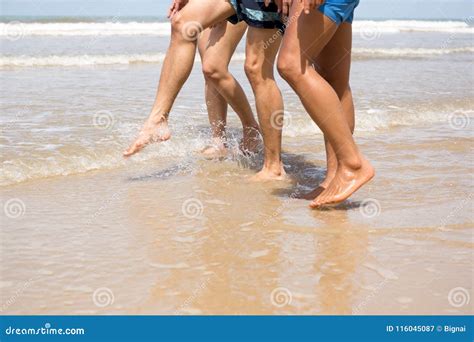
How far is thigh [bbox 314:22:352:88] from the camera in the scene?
3.83 meters

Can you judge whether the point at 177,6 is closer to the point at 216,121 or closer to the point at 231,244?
the point at 216,121

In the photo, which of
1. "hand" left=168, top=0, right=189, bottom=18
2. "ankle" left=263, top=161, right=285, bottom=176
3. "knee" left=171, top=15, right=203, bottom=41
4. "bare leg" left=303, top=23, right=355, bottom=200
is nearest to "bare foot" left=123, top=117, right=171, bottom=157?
"knee" left=171, top=15, right=203, bottom=41

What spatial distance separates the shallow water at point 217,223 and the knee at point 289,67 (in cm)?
72

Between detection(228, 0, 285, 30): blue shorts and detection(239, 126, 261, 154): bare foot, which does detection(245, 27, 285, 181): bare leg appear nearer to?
detection(228, 0, 285, 30): blue shorts

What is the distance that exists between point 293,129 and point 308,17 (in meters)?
2.74

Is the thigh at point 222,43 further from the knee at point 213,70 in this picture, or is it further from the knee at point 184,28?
the knee at point 184,28

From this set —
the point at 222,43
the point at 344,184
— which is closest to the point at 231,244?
the point at 344,184

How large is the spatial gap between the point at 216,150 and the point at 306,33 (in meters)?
1.88

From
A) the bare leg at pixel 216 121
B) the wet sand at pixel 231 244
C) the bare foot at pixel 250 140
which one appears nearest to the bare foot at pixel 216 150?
the bare leg at pixel 216 121

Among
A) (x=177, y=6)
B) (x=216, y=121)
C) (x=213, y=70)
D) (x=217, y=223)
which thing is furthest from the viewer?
(x=216, y=121)

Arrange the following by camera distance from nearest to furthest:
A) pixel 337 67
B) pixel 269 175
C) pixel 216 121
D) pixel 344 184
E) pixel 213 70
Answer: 1. pixel 344 184
2. pixel 337 67
3. pixel 269 175
4. pixel 213 70
5. pixel 216 121

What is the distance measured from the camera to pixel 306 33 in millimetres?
3367

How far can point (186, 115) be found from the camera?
6.67 m
